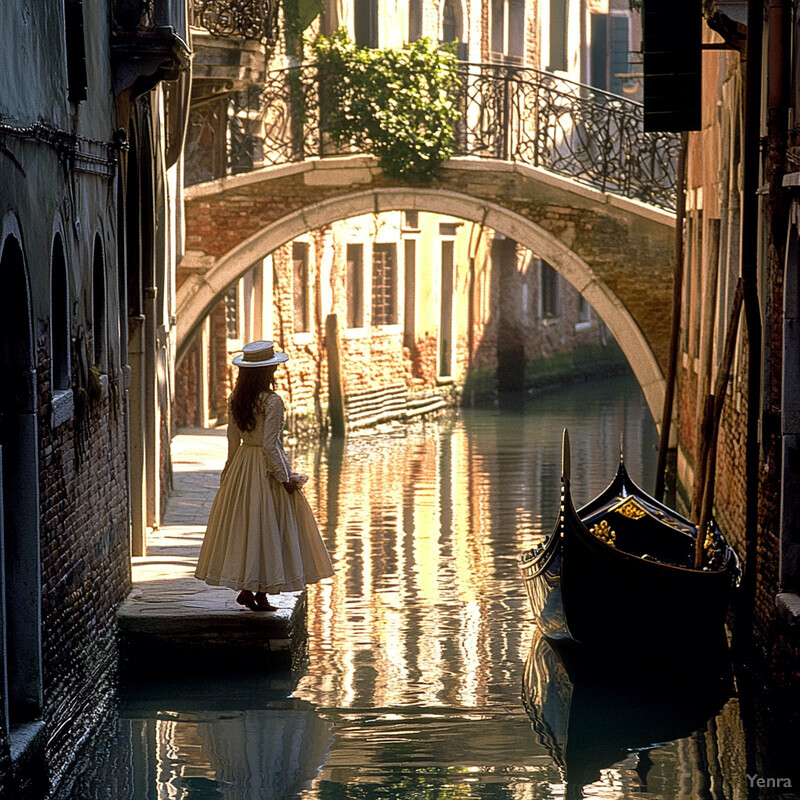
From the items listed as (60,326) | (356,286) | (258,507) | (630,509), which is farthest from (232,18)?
(356,286)

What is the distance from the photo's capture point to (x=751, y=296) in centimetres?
761

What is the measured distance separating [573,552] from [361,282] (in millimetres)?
13190

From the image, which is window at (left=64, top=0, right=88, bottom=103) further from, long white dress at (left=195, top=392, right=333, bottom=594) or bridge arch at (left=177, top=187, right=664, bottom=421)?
bridge arch at (left=177, top=187, right=664, bottom=421)

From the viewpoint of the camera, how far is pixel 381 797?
18.3 ft

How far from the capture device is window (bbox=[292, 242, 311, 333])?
18656 mm

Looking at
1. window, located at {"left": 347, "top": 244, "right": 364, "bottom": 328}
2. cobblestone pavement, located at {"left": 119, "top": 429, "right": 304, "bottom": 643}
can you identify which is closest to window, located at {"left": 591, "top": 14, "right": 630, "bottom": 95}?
window, located at {"left": 347, "top": 244, "right": 364, "bottom": 328}

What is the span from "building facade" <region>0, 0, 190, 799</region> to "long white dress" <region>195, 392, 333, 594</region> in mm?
462

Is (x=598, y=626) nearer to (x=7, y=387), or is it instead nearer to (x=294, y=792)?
(x=294, y=792)

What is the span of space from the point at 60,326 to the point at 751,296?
123 inches

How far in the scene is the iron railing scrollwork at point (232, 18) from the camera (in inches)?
437

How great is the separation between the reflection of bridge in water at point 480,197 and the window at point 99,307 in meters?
7.90

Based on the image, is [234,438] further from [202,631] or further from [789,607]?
[789,607]

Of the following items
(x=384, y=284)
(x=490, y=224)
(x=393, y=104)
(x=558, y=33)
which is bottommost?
(x=384, y=284)

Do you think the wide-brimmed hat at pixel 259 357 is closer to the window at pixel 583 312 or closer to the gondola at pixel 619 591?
the gondola at pixel 619 591
